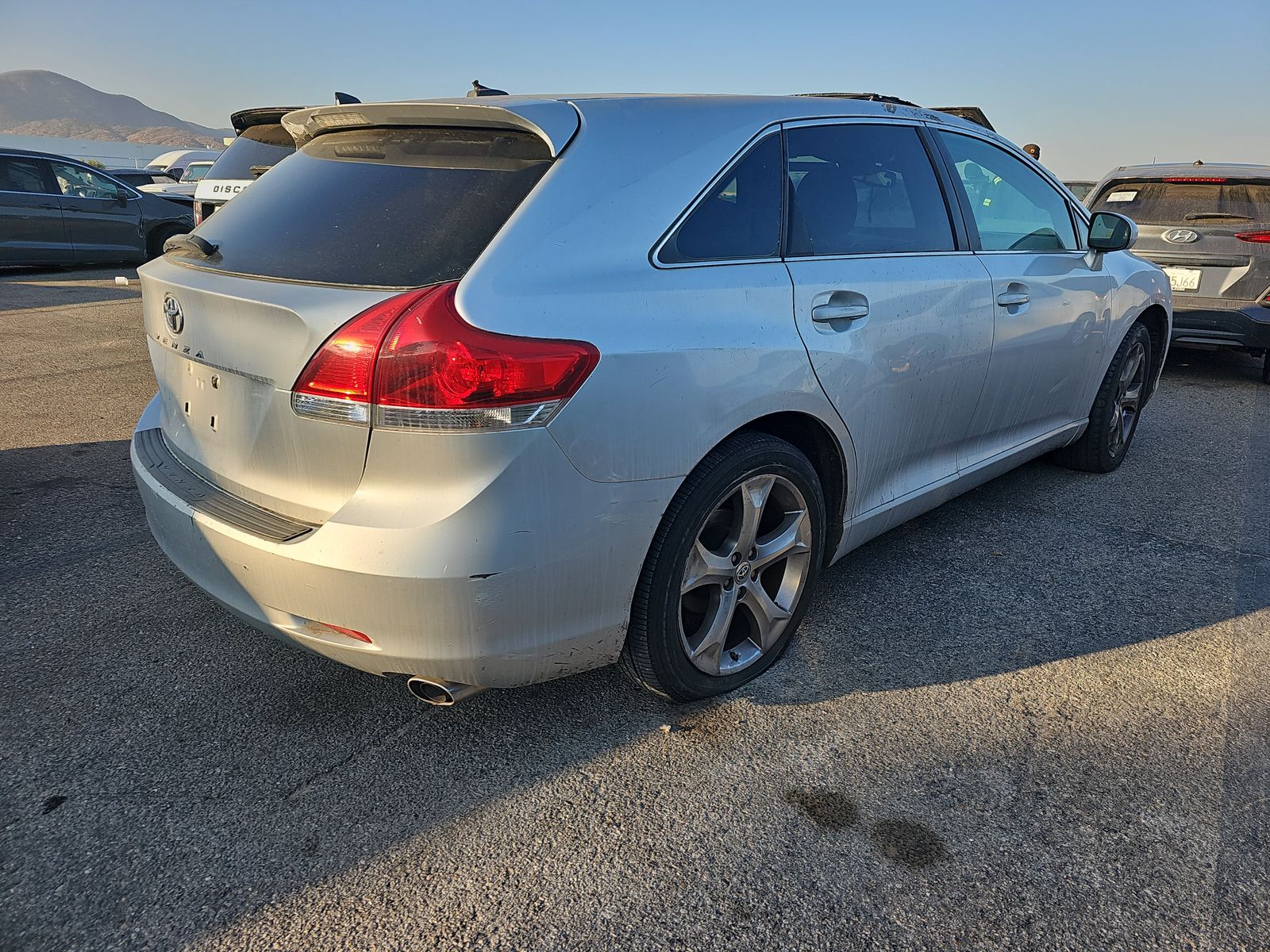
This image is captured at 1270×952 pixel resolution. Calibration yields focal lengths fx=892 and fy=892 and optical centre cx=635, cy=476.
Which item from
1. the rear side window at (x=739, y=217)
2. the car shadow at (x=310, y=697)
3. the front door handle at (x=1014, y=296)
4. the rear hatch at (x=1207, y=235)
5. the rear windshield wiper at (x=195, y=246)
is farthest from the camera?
the rear hatch at (x=1207, y=235)

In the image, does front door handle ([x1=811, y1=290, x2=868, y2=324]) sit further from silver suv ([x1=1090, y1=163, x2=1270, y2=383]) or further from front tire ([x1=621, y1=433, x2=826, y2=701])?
silver suv ([x1=1090, y1=163, x2=1270, y2=383])

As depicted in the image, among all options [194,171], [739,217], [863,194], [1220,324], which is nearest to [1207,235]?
[1220,324]

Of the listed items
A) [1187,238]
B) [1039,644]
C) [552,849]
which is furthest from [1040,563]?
[1187,238]

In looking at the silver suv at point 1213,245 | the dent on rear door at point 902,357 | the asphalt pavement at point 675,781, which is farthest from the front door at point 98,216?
the dent on rear door at point 902,357

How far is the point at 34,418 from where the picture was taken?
197 inches

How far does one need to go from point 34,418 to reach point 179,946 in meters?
4.31

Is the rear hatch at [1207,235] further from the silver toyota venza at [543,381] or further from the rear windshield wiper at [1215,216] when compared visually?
the silver toyota venza at [543,381]

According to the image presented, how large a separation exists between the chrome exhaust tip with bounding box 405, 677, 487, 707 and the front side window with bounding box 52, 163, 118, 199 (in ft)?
41.2

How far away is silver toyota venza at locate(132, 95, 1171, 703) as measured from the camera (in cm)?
187

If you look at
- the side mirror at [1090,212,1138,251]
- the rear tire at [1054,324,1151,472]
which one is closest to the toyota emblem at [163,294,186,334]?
the side mirror at [1090,212,1138,251]

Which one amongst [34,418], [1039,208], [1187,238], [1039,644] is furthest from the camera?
[1187,238]

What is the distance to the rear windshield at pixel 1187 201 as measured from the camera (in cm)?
653

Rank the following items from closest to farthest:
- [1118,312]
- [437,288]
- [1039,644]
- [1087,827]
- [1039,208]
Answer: [437,288] < [1087,827] < [1039,644] < [1039,208] < [1118,312]

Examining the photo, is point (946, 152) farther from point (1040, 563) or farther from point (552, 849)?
point (552, 849)
